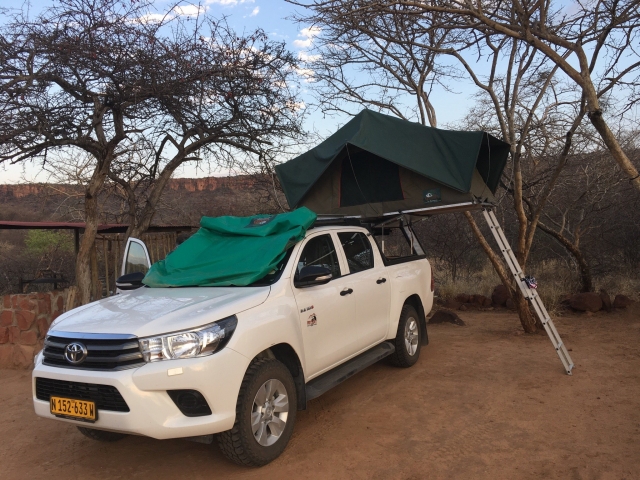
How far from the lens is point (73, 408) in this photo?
3.69 metres

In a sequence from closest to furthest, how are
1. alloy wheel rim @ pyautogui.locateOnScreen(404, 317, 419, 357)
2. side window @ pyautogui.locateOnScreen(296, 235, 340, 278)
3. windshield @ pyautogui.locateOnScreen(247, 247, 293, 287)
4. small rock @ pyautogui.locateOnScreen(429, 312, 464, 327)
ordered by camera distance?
1. windshield @ pyautogui.locateOnScreen(247, 247, 293, 287)
2. side window @ pyautogui.locateOnScreen(296, 235, 340, 278)
3. alloy wheel rim @ pyautogui.locateOnScreen(404, 317, 419, 357)
4. small rock @ pyautogui.locateOnScreen(429, 312, 464, 327)

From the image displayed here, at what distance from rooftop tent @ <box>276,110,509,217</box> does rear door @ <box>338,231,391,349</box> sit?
918 mm

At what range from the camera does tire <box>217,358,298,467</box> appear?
3.74 m

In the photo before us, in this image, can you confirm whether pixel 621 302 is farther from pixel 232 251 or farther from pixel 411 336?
pixel 232 251

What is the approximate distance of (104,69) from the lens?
7.98m

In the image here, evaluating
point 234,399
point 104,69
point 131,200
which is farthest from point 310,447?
point 131,200

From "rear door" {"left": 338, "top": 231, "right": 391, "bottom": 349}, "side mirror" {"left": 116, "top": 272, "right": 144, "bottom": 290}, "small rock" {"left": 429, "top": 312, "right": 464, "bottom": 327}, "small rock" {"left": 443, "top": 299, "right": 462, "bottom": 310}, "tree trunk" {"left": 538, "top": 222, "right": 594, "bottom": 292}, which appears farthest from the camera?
"small rock" {"left": 443, "top": 299, "right": 462, "bottom": 310}

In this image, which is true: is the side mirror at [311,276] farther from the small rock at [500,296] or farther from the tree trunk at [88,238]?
the small rock at [500,296]

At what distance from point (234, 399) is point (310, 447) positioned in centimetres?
103

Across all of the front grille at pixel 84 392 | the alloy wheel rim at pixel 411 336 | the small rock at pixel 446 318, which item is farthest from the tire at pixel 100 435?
the small rock at pixel 446 318

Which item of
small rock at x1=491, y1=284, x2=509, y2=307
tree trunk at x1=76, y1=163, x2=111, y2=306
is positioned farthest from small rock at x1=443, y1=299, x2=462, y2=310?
tree trunk at x1=76, y1=163, x2=111, y2=306

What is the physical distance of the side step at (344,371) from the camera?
459 centimetres

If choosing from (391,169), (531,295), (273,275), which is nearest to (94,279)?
(391,169)

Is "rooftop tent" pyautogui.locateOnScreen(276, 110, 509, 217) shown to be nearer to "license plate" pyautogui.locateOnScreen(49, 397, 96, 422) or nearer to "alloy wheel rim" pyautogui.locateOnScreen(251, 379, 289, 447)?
"alloy wheel rim" pyautogui.locateOnScreen(251, 379, 289, 447)
